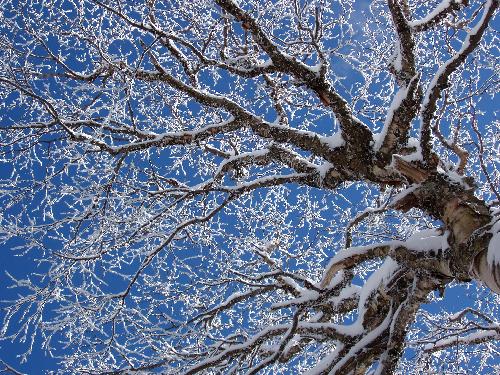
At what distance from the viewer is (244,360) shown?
4484 millimetres

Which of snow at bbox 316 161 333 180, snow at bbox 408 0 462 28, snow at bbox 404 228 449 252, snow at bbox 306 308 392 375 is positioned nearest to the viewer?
snow at bbox 404 228 449 252

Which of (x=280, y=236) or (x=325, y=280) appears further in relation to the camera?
(x=280, y=236)

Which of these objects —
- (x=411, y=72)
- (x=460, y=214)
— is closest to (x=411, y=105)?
(x=411, y=72)

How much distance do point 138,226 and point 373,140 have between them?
7.27ft

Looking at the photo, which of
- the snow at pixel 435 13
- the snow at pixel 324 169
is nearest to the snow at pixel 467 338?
the snow at pixel 324 169

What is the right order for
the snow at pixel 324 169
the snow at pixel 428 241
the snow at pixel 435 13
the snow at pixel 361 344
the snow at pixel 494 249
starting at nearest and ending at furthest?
the snow at pixel 494 249
the snow at pixel 428 241
the snow at pixel 361 344
the snow at pixel 435 13
the snow at pixel 324 169

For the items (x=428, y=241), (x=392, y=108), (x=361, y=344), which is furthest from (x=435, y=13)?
(x=361, y=344)

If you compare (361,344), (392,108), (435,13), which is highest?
(435,13)

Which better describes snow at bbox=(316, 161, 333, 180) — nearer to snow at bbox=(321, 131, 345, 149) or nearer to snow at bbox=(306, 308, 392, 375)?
snow at bbox=(321, 131, 345, 149)

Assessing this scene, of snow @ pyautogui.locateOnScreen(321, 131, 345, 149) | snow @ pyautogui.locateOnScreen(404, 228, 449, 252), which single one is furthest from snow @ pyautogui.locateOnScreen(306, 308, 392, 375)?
snow @ pyautogui.locateOnScreen(321, 131, 345, 149)

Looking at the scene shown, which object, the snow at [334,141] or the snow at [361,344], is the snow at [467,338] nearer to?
the snow at [361,344]

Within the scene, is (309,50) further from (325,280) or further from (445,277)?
(445,277)

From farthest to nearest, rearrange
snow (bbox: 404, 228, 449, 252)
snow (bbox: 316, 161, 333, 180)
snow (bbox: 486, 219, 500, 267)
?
1. snow (bbox: 316, 161, 333, 180)
2. snow (bbox: 404, 228, 449, 252)
3. snow (bbox: 486, 219, 500, 267)

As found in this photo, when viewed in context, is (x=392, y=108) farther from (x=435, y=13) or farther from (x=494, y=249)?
(x=494, y=249)
